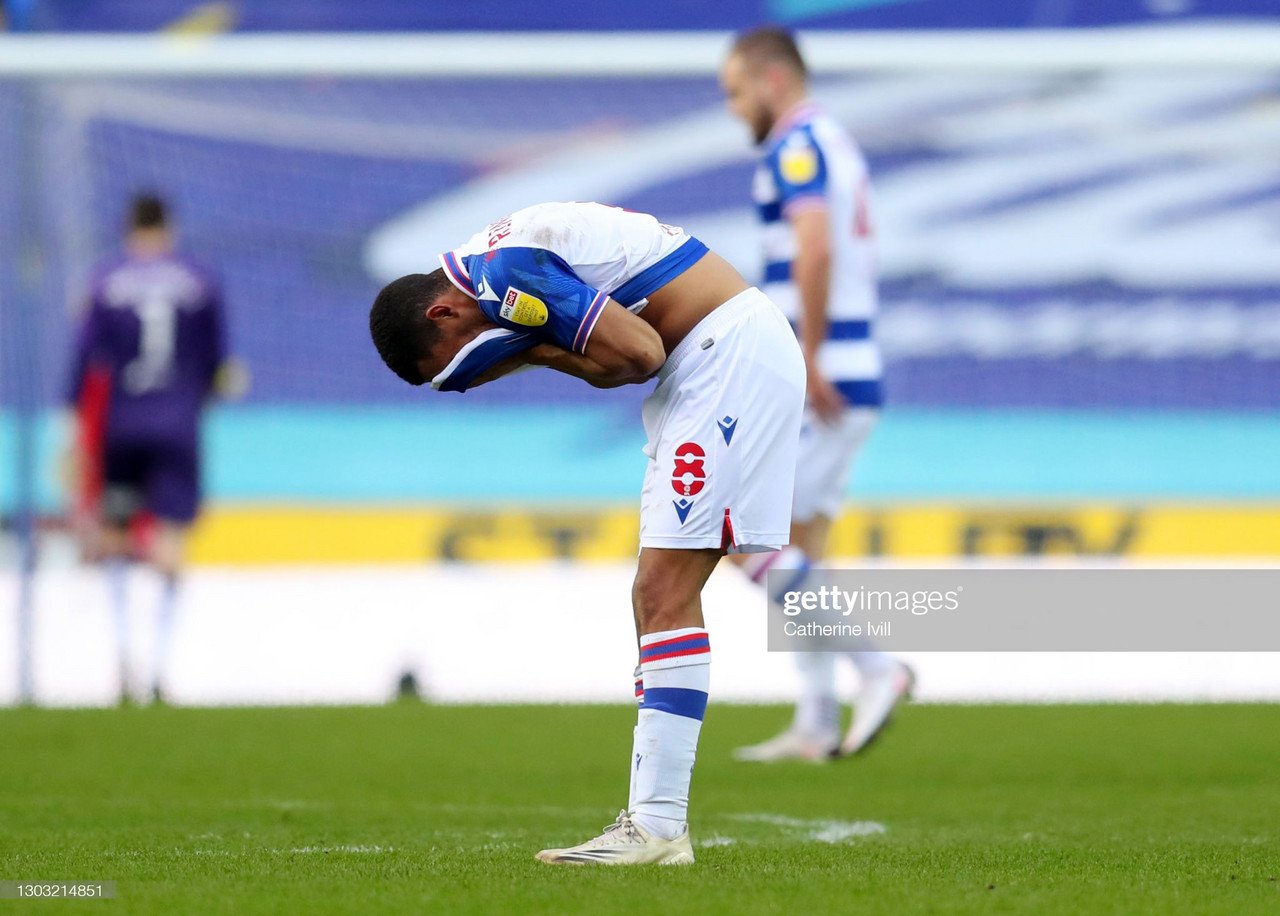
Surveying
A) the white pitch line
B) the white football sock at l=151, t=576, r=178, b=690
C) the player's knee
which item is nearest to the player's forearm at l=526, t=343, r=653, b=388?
the player's knee

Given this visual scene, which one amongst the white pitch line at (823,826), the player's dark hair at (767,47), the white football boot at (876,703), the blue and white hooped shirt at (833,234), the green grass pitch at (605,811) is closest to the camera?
the green grass pitch at (605,811)

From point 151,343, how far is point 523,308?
6484mm

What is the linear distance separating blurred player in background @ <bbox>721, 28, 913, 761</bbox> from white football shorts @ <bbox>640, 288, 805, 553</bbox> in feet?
8.22

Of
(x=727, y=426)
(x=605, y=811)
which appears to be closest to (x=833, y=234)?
(x=605, y=811)

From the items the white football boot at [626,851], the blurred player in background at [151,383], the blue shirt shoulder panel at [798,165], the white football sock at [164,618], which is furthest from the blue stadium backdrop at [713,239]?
the white football boot at [626,851]

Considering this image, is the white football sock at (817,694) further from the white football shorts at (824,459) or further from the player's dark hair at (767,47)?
the player's dark hair at (767,47)

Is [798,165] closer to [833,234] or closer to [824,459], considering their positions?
[833,234]

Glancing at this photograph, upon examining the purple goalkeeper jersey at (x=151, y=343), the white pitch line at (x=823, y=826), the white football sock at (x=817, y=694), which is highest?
the purple goalkeeper jersey at (x=151, y=343)

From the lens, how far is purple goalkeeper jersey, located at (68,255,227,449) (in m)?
10.1

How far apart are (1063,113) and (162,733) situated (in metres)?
9.68

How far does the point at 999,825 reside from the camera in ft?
17.5

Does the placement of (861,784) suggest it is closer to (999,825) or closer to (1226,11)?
(999,825)

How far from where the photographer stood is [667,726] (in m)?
4.26

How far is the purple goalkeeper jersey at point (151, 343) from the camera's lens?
33.2 feet
